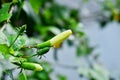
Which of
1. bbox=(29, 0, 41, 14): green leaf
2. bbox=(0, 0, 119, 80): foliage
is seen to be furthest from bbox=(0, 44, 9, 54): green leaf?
bbox=(29, 0, 41, 14): green leaf

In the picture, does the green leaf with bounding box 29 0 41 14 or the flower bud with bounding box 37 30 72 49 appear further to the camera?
the green leaf with bounding box 29 0 41 14

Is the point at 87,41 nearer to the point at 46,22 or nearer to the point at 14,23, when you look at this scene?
the point at 46,22

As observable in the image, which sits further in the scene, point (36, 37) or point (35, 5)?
point (36, 37)

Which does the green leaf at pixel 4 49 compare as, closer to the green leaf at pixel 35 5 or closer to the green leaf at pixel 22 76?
the green leaf at pixel 22 76

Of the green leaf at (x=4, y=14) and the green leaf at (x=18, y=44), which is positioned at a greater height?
the green leaf at (x=4, y=14)

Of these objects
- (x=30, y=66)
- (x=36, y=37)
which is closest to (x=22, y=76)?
(x=30, y=66)

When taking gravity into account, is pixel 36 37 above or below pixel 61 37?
above

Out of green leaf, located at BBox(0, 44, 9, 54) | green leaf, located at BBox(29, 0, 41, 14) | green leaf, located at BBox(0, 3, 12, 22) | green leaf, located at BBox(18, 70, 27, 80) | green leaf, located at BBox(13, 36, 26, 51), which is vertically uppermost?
green leaf, located at BBox(29, 0, 41, 14)

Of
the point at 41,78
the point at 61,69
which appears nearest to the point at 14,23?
the point at 41,78

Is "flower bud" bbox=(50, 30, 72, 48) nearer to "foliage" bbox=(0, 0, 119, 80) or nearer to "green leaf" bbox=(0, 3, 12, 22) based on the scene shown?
"foliage" bbox=(0, 0, 119, 80)

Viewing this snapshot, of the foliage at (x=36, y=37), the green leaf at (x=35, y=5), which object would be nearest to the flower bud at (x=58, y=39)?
the foliage at (x=36, y=37)

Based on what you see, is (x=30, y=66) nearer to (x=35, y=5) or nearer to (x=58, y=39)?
(x=58, y=39)
